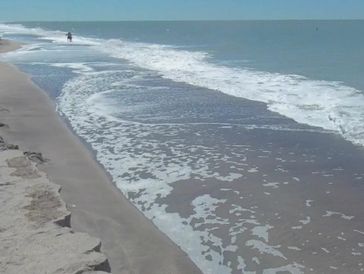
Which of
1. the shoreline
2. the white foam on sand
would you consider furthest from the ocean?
the shoreline

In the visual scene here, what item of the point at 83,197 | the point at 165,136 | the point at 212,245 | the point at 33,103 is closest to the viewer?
the point at 212,245

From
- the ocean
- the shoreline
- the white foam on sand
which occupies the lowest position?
the shoreline

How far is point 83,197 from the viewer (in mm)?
8484

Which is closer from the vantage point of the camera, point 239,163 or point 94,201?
point 94,201

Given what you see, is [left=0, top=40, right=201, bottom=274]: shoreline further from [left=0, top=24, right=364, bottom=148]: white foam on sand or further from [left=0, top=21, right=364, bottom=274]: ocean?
[left=0, top=24, right=364, bottom=148]: white foam on sand

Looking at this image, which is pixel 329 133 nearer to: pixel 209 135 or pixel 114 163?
pixel 209 135

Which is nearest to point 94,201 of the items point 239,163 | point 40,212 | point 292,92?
point 40,212

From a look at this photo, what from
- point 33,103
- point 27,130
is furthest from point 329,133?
point 33,103

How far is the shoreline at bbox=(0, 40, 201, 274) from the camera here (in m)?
6.35

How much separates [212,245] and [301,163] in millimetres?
4066

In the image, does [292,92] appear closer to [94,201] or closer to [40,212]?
[94,201]

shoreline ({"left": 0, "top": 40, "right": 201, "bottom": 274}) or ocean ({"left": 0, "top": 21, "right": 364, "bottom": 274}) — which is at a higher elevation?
ocean ({"left": 0, "top": 21, "right": 364, "bottom": 274})

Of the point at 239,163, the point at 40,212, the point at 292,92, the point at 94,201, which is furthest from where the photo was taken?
the point at 292,92

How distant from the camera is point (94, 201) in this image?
27.4ft
